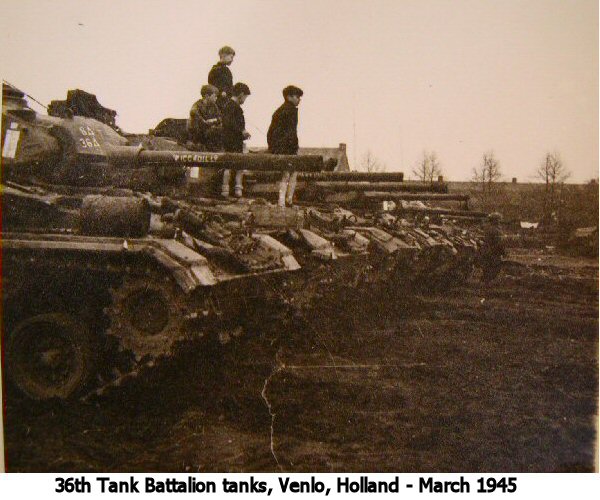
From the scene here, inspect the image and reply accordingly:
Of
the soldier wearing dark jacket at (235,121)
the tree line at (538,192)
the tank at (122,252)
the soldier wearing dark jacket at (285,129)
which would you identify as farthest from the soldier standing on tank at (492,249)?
the soldier wearing dark jacket at (235,121)

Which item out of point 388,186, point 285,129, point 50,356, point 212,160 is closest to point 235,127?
point 285,129

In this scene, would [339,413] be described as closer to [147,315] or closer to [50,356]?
[147,315]

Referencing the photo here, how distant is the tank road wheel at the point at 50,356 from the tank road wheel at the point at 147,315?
1.16ft

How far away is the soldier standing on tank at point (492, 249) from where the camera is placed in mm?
12562

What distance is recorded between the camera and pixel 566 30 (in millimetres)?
5492

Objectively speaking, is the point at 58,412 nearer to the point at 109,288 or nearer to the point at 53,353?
the point at 53,353

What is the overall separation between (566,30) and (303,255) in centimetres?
347

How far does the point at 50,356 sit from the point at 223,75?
348 cm

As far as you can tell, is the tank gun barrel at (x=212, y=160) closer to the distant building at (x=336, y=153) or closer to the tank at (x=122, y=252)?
the tank at (x=122, y=252)

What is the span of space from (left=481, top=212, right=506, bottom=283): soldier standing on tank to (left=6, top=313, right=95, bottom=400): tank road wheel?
9.20m

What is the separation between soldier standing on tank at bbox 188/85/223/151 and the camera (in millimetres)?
7396

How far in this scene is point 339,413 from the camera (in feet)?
17.2

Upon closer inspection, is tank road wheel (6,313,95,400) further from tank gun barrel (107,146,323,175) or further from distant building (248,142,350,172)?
distant building (248,142,350,172)
